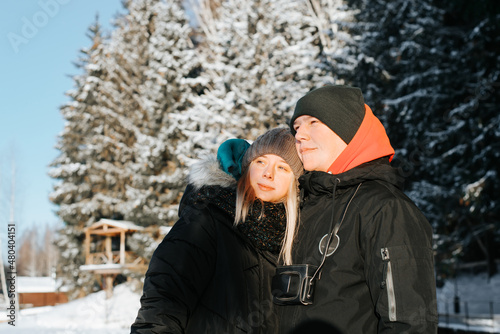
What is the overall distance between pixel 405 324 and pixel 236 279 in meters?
1.07

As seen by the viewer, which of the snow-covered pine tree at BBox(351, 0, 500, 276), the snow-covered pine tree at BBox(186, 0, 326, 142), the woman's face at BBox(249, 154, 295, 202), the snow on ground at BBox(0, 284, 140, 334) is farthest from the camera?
the snow on ground at BBox(0, 284, 140, 334)

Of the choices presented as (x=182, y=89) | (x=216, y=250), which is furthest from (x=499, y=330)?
(x=182, y=89)

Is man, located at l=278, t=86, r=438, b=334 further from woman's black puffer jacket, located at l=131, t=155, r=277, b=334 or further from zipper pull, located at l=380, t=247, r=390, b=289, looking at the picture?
woman's black puffer jacket, located at l=131, t=155, r=277, b=334

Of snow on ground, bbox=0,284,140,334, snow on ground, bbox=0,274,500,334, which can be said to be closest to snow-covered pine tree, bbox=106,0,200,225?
snow on ground, bbox=0,284,140,334

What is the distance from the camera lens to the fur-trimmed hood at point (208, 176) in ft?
9.71

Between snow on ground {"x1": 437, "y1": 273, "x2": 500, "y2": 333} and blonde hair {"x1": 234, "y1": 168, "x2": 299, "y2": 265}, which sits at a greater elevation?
blonde hair {"x1": 234, "y1": 168, "x2": 299, "y2": 265}

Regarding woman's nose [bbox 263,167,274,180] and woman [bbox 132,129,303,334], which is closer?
woman [bbox 132,129,303,334]

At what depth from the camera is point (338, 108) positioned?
8.14 ft

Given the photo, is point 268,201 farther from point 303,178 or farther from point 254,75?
point 254,75

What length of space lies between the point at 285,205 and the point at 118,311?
23.4 metres

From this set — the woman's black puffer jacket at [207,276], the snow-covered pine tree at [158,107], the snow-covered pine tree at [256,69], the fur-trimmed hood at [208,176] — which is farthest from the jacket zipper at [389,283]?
the snow-covered pine tree at [158,107]

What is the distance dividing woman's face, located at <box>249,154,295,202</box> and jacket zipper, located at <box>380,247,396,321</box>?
3.56 feet

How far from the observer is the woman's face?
2.93 m

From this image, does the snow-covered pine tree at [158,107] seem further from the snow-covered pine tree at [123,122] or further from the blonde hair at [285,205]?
the blonde hair at [285,205]
